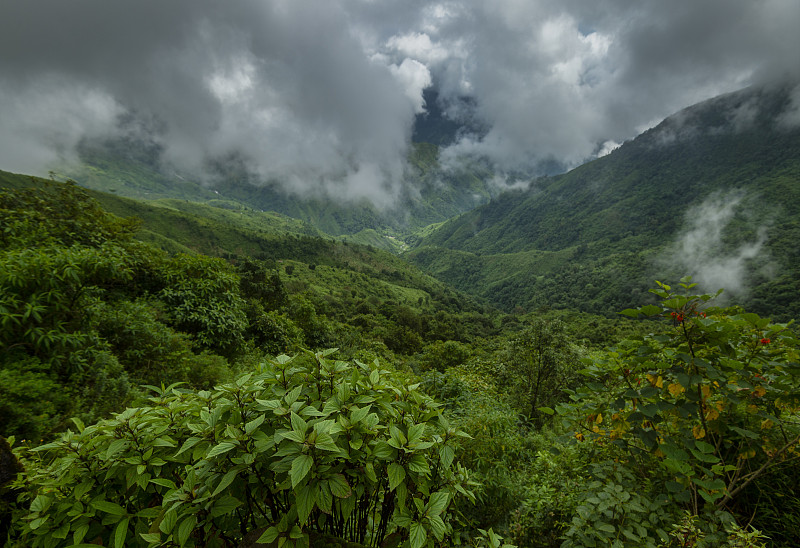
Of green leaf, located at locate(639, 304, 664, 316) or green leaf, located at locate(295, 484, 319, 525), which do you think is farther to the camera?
green leaf, located at locate(639, 304, 664, 316)

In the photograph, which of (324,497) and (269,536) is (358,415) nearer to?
(324,497)

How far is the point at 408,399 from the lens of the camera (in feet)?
7.02

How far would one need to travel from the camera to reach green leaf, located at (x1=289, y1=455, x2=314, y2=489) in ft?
4.34

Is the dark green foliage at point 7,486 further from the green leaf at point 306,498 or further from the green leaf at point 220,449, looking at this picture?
the green leaf at point 306,498

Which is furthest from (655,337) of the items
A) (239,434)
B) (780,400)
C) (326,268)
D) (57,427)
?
(326,268)

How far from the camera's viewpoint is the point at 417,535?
1.54 m

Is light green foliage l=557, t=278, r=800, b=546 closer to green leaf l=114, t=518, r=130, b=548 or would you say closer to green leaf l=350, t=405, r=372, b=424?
green leaf l=350, t=405, r=372, b=424

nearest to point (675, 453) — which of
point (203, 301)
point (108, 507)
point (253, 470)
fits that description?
point (253, 470)

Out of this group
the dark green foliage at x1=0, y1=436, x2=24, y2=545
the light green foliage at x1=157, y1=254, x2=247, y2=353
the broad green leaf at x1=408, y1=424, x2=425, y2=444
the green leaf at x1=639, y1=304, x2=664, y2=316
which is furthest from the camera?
the light green foliage at x1=157, y1=254, x2=247, y2=353

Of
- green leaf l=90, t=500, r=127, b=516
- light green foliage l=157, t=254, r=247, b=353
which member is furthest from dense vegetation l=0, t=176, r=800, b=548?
light green foliage l=157, t=254, r=247, b=353

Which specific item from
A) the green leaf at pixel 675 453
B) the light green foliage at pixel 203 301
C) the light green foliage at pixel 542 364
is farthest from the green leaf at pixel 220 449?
the light green foliage at pixel 542 364

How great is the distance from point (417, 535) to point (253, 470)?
92 cm

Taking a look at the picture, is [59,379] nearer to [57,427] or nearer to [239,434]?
[57,427]

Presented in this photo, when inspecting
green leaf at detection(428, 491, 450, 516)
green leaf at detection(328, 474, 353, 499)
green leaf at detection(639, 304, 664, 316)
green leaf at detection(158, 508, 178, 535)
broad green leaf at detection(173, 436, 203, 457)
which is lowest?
green leaf at detection(158, 508, 178, 535)
